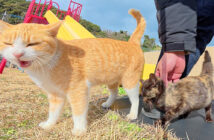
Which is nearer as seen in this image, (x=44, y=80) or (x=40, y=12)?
(x=44, y=80)

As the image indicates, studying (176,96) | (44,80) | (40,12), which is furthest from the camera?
(40,12)

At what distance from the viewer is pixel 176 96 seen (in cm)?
211

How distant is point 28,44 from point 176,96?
1938 mm

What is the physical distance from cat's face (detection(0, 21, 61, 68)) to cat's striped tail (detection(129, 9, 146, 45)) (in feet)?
4.36

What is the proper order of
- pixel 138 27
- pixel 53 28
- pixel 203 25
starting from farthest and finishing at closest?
1. pixel 203 25
2. pixel 138 27
3. pixel 53 28

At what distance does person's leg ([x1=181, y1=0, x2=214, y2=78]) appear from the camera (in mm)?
2281

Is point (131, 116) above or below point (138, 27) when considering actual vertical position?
below

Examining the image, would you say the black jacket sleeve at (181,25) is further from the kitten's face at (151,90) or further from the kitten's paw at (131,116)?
the kitten's paw at (131,116)

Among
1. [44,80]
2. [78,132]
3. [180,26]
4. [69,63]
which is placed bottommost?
[78,132]

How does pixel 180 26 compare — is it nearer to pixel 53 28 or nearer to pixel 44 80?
pixel 53 28

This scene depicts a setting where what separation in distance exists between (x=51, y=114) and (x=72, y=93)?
45cm

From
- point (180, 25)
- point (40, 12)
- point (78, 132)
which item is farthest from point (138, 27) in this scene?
point (40, 12)

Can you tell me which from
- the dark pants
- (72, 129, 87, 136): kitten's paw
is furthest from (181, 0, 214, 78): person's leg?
(72, 129, 87, 136): kitten's paw

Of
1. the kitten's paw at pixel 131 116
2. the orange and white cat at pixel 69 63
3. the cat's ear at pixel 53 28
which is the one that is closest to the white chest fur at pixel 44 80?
the orange and white cat at pixel 69 63
